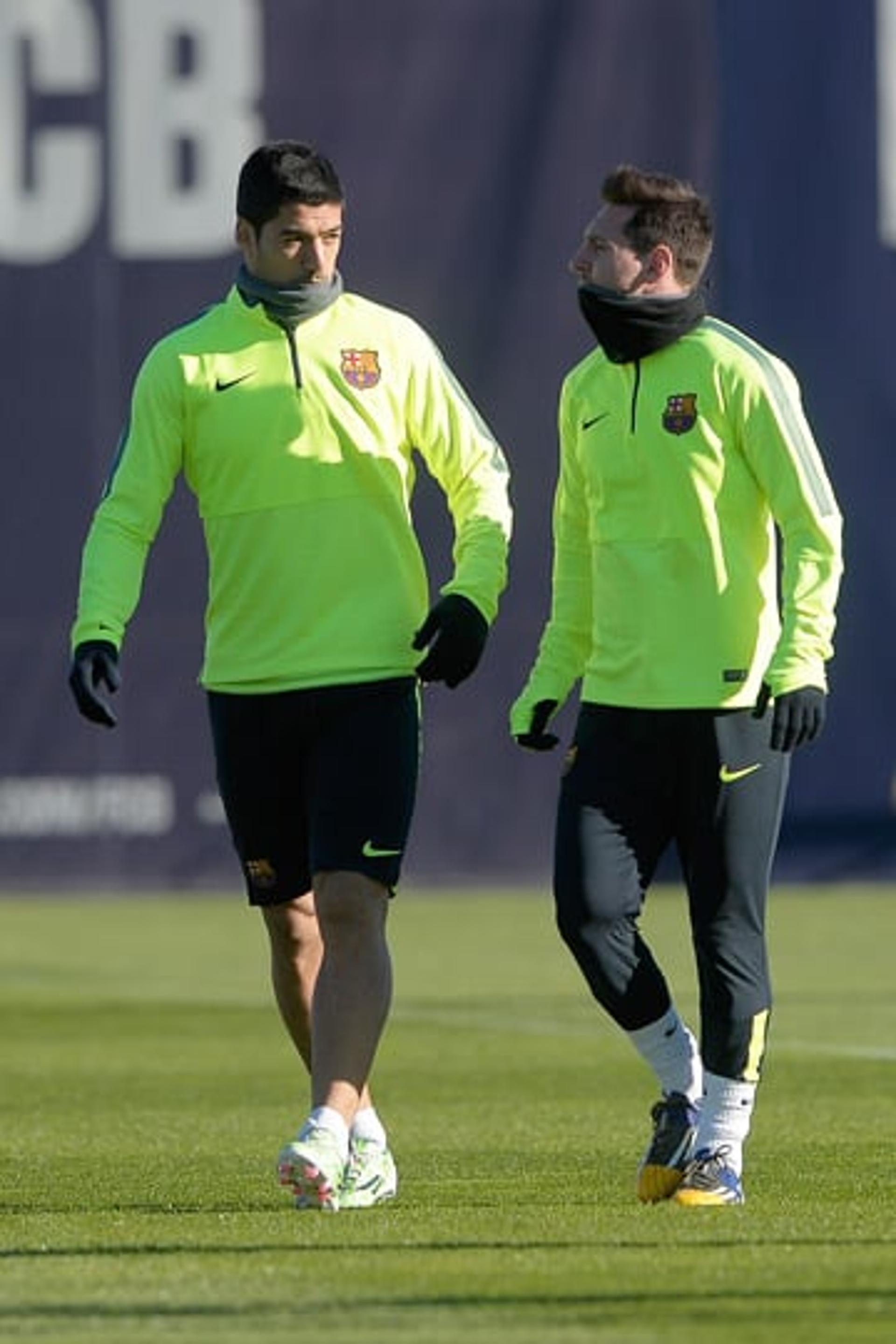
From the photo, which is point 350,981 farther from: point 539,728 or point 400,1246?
point 400,1246

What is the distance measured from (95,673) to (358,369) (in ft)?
2.53

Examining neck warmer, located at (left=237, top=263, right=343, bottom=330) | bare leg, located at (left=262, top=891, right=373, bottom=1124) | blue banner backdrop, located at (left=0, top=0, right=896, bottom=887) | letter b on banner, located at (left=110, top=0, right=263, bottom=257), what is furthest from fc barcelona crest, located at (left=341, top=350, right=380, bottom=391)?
letter b on banner, located at (left=110, top=0, right=263, bottom=257)

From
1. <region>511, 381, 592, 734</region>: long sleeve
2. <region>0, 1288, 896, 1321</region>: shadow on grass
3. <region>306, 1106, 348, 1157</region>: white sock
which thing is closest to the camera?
<region>0, 1288, 896, 1321</region>: shadow on grass

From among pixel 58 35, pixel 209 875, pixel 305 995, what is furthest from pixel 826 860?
pixel 305 995

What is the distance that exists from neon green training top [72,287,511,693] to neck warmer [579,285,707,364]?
41 centimetres

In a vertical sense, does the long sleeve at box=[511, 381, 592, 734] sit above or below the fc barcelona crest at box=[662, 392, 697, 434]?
below

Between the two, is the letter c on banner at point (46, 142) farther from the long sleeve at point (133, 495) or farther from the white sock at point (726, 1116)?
the white sock at point (726, 1116)

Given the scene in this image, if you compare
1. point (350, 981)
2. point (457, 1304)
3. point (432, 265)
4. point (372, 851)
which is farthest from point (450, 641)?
point (432, 265)

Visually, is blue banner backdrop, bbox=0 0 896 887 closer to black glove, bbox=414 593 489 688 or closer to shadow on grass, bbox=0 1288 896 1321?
black glove, bbox=414 593 489 688

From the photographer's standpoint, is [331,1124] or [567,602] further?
[567,602]

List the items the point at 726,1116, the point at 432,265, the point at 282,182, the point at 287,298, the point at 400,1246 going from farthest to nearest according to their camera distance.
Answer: the point at 432,265 → the point at 287,298 → the point at 282,182 → the point at 726,1116 → the point at 400,1246

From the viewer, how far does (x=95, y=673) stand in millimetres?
7008

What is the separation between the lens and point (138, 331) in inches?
753

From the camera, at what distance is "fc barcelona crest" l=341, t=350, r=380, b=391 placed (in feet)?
23.4
